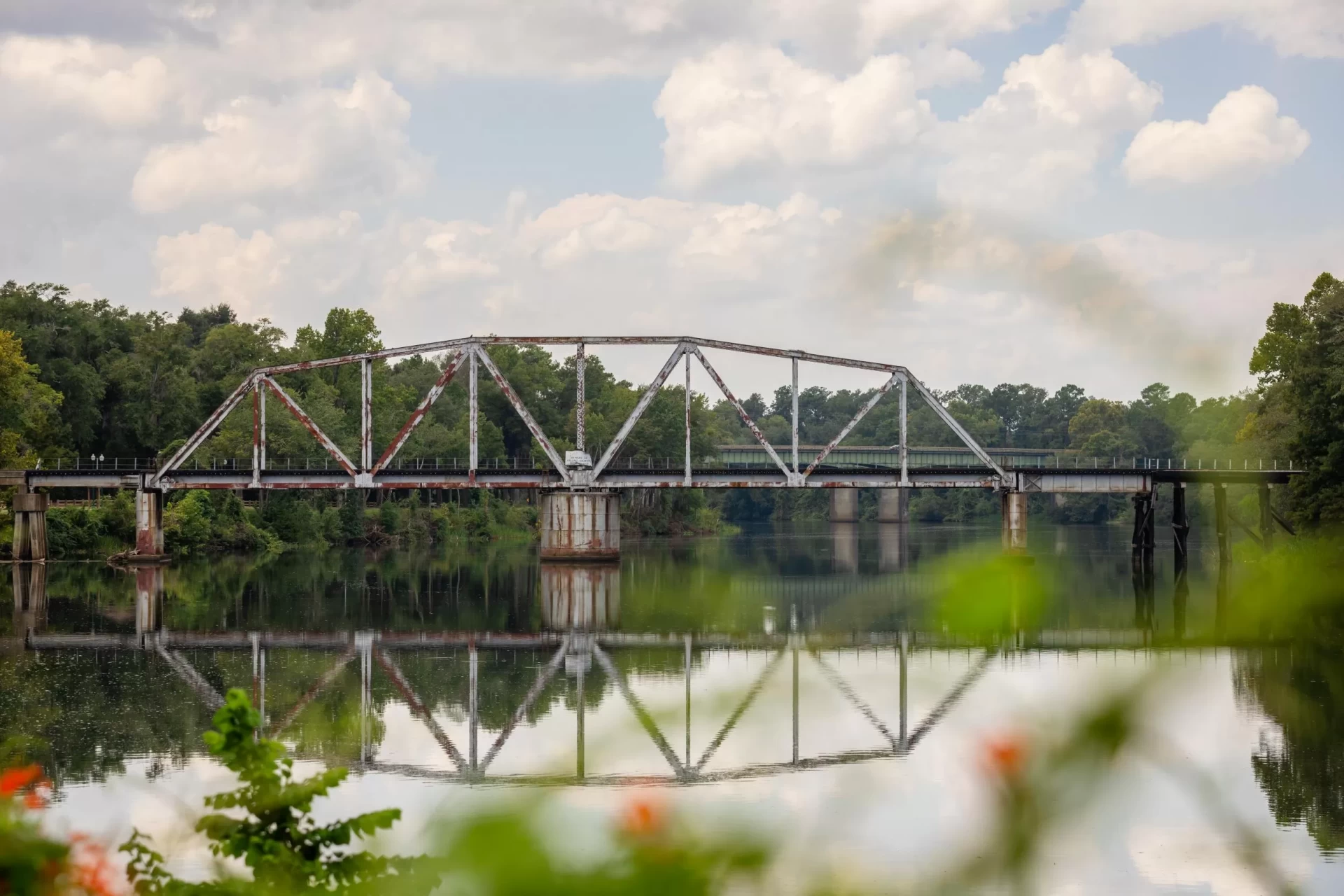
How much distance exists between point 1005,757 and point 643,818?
2.86ft

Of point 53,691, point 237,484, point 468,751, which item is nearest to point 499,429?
point 237,484

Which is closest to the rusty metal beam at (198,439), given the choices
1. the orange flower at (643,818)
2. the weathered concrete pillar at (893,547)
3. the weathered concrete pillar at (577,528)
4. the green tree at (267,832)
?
the weathered concrete pillar at (577,528)

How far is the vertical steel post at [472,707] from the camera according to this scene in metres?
25.3

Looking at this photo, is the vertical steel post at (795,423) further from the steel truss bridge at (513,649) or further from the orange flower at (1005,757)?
the orange flower at (1005,757)

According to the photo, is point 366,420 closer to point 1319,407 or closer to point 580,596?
point 580,596

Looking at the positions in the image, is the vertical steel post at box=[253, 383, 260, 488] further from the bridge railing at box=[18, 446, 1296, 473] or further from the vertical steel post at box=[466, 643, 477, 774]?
the vertical steel post at box=[466, 643, 477, 774]

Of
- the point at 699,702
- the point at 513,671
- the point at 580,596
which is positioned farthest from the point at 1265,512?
the point at 699,702

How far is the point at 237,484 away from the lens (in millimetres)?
84625

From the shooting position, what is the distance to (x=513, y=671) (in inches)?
1499

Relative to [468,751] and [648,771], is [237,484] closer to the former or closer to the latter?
[468,751]

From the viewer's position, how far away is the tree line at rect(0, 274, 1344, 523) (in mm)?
67188

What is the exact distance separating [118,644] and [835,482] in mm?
44183

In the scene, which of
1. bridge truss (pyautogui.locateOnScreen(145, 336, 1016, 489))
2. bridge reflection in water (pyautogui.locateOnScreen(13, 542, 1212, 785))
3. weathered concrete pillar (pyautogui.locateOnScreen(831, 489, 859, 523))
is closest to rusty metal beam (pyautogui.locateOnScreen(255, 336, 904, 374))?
bridge truss (pyautogui.locateOnScreen(145, 336, 1016, 489))

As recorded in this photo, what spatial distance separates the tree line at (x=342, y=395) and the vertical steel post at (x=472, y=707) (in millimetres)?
13650
